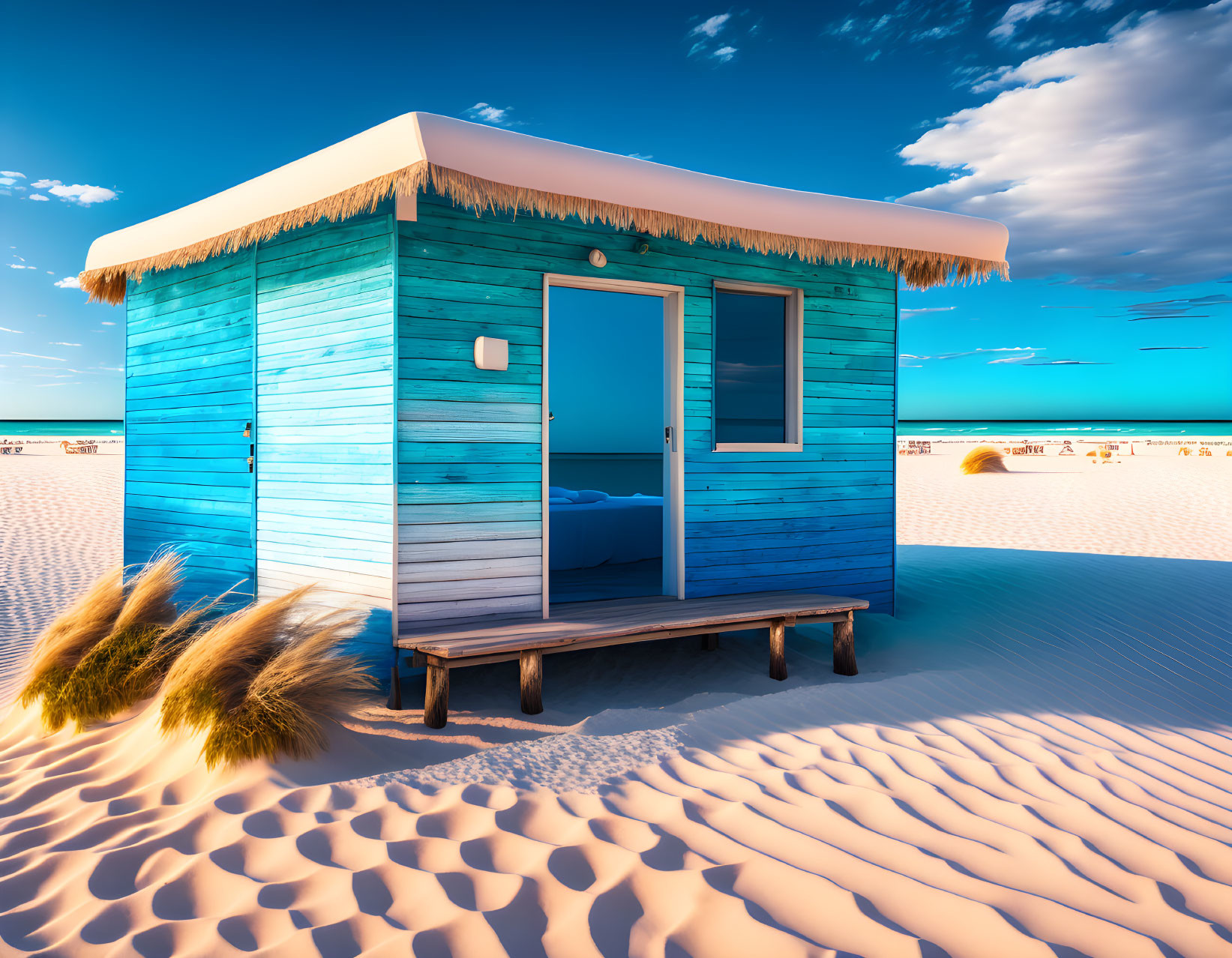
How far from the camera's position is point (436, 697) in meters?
3.97

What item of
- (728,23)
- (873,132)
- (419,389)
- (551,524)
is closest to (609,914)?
(419,389)

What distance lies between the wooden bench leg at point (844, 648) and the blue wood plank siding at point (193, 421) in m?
4.45

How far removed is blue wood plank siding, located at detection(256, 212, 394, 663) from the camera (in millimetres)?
4441

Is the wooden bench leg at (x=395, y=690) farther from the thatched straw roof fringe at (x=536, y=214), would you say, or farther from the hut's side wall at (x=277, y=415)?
the thatched straw roof fringe at (x=536, y=214)

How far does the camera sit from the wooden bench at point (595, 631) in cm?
397

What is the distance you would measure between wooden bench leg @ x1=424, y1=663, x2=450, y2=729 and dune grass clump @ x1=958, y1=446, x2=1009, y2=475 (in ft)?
73.2

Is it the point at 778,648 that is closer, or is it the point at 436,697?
the point at 436,697

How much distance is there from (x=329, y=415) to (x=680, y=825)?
3.60m

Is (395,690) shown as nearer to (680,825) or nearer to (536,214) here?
(680,825)

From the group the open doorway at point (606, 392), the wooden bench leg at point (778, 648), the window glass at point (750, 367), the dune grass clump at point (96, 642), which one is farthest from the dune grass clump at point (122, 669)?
the open doorway at point (606, 392)

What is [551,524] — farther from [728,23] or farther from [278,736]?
[728,23]

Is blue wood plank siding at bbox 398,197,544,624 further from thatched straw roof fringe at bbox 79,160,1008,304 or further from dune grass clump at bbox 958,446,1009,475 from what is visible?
dune grass clump at bbox 958,446,1009,475


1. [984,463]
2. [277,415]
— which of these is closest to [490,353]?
[277,415]

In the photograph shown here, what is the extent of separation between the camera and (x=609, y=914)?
1970mm
